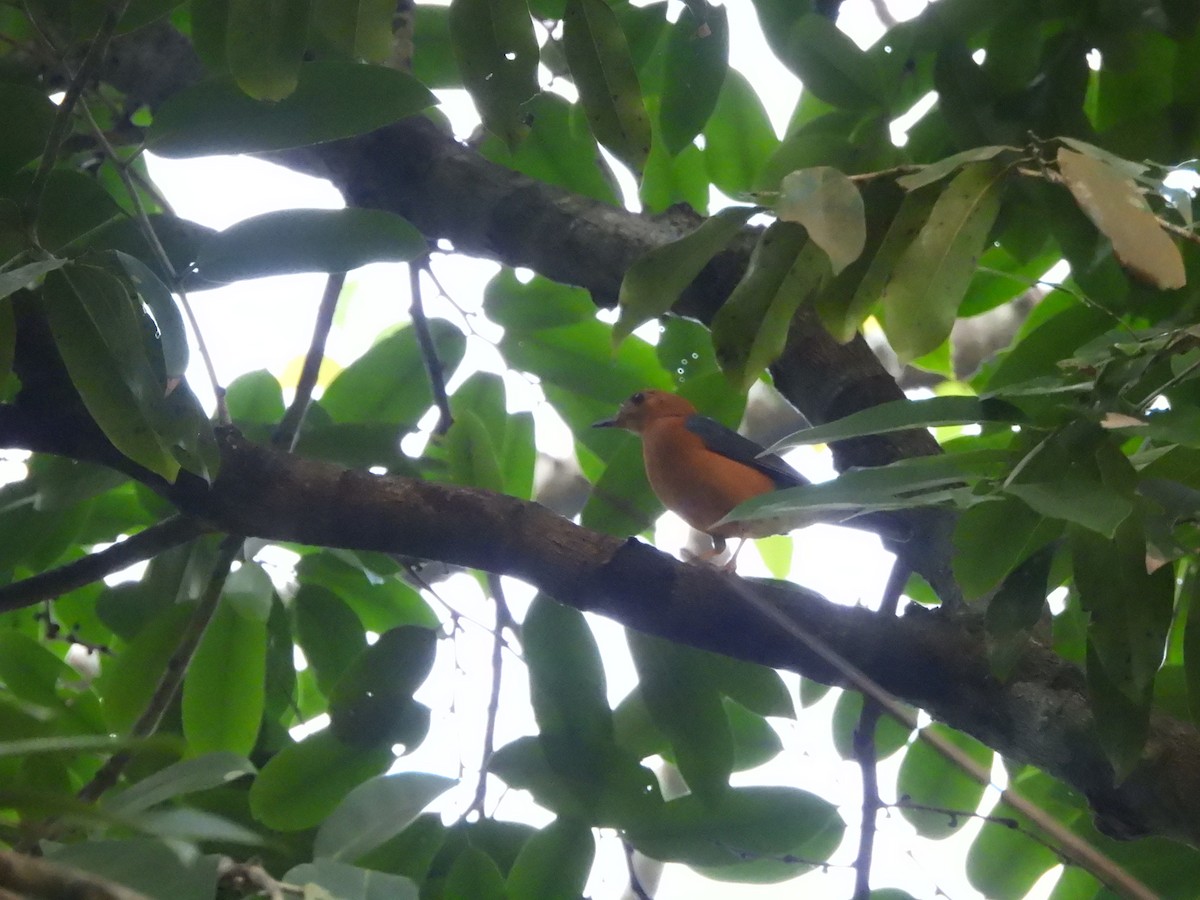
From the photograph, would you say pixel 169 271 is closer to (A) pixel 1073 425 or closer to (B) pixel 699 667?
(B) pixel 699 667

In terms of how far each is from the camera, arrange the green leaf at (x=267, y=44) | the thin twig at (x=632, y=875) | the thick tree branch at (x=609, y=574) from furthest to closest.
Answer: the thin twig at (x=632, y=875)
the thick tree branch at (x=609, y=574)
the green leaf at (x=267, y=44)

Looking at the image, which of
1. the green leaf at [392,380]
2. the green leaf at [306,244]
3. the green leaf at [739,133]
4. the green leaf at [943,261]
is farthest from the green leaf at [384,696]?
the green leaf at [739,133]

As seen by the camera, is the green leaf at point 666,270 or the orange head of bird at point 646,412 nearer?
the green leaf at point 666,270

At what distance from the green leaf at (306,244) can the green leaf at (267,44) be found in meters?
0.26

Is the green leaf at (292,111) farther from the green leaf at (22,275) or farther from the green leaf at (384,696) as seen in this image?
the green leaf at (384,696)

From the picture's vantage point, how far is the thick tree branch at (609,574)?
6.94ft

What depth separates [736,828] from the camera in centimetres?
221

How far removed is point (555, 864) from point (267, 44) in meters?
1.48

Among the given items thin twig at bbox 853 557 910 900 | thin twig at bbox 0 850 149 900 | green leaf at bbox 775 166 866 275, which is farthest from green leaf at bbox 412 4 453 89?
thin twig at bbox 0 850 149 900

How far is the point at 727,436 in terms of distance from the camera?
4.39 meters

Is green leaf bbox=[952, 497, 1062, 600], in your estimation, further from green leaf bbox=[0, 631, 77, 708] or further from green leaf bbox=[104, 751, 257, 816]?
green leaf bbox=[0, 631, 77, 708]

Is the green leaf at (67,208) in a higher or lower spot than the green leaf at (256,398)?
lower

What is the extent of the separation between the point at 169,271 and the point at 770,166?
51.7 inches

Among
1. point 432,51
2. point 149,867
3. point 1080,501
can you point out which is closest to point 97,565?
point 149,867
